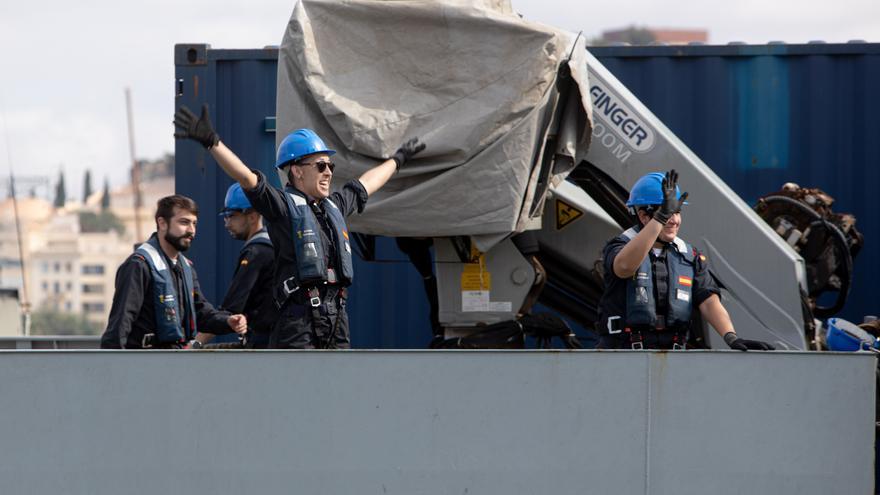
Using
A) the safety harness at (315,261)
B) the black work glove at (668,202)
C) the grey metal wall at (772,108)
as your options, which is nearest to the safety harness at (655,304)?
the black work glove at (668,202)

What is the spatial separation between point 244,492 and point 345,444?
0.34m

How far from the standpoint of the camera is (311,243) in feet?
14.2

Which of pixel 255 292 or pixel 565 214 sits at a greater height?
pixel 565 214

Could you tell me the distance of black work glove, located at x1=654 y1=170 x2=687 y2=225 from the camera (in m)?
4.51

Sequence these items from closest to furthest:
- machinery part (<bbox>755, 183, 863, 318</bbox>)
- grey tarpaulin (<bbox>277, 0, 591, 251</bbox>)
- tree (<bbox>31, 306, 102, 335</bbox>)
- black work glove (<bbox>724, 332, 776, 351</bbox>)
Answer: black work glove (<bbox>724, 332, 776, 351</bbox>), grey tarpaulin (<bbox>277, 0, 591, 251</bbox>), machinery part (<bbox>755, 183, 863, 318</bbox>), tree (<bbox>31, 306, 102, 335</bbox>)

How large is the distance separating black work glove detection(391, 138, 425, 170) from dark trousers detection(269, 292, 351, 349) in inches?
24.7

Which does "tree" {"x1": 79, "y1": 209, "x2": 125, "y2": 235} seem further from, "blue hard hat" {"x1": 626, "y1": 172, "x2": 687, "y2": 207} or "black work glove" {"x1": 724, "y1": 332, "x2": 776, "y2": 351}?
"black work glove" {"x1": 724, "y1": 332, "x2": 776, "y2": 351}

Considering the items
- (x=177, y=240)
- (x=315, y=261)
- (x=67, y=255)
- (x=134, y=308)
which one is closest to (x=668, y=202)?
(x=315, y=261)

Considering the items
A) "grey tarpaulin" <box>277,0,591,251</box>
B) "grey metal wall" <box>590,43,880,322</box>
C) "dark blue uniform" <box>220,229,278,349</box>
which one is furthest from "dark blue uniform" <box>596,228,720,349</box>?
"grey metal wall" <box>590,43,880,322</box>

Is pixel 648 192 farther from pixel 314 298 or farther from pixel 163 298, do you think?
pixel 163 298

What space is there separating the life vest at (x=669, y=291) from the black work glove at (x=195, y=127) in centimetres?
166

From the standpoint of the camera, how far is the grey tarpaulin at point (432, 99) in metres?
4.86

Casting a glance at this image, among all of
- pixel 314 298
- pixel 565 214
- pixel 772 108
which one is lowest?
pixel 314 298

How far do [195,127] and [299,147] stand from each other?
42 cm
